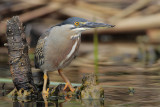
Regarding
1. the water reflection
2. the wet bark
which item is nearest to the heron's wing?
the wet bark

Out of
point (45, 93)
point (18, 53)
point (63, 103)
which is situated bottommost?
point (63, 103)

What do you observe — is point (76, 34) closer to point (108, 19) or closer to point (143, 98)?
point (143, 98)

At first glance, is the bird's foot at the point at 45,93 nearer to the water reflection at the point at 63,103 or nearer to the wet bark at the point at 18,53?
the wet bark at the point at 18,53

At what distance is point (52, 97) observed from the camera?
5445 mm

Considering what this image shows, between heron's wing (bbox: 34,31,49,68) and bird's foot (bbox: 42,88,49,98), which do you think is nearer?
bird's foot (bbox: 42,88,49,98)

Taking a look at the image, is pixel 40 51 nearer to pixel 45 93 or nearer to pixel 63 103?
pixel 45 93

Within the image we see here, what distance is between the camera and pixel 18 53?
5574 mm

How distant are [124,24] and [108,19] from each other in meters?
0.47

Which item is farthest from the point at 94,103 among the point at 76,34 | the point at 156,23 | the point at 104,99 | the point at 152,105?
the point at 156,23

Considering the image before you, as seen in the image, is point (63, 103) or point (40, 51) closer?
point (63, 103)

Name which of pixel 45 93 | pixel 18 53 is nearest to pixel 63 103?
pixel 45 93

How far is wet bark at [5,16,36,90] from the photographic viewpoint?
18.2ft

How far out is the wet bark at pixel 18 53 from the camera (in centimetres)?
554

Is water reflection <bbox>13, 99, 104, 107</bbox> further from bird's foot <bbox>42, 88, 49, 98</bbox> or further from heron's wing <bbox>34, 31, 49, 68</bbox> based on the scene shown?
heron's wing <bbox>34, 31, 49, 68</bbox>
